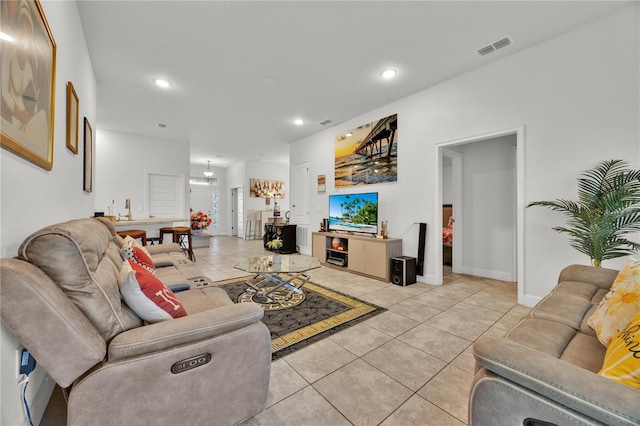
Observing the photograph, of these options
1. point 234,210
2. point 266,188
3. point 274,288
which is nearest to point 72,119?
point 274,288

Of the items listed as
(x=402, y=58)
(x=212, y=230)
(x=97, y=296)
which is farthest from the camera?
(x=212, y=230)

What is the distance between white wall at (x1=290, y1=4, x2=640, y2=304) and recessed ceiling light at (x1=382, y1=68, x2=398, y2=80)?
2.36 feet

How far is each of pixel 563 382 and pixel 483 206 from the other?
13.3 ft

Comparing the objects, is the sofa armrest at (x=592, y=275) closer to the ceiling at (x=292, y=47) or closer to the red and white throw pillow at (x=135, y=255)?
the ceiling at (x=292, y=47)

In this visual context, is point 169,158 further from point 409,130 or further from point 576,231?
point 576,231

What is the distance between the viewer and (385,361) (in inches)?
72.8

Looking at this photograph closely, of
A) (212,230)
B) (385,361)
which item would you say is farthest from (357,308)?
(212,230)

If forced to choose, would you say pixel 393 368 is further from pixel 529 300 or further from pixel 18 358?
pixel 529 300

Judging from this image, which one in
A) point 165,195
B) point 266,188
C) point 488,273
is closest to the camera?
point 488,273

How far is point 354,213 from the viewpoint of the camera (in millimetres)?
4629

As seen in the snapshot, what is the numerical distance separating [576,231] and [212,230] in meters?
10.5

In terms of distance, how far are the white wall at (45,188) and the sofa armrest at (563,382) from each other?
171cm

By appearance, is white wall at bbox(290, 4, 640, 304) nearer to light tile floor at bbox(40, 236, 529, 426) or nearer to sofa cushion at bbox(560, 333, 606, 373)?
light tile floor at bbox(40, 236, 529, 426)

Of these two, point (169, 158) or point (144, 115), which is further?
point (169, 158)
